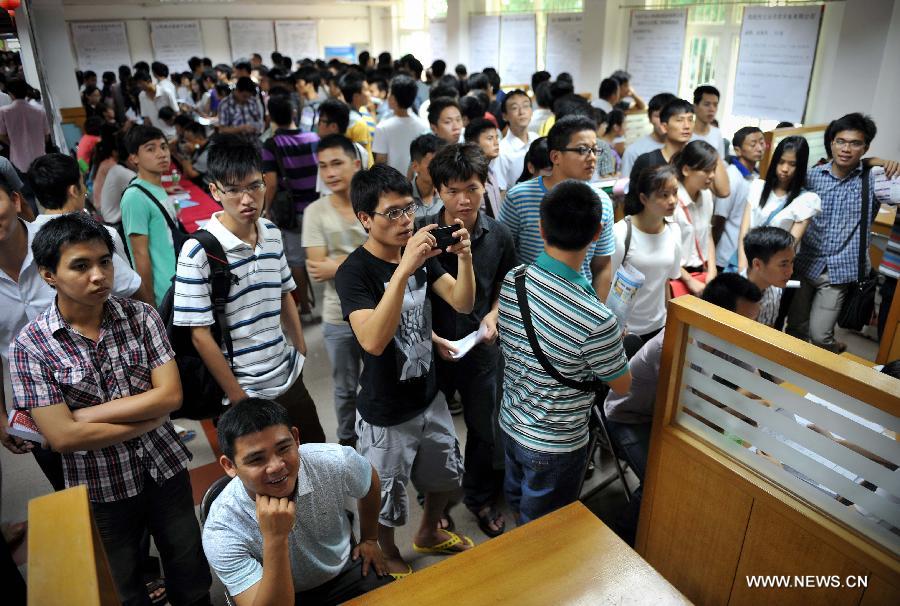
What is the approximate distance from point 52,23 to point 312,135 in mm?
6471

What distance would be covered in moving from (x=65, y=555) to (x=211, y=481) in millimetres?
2011

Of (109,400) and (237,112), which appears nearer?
(109,400)

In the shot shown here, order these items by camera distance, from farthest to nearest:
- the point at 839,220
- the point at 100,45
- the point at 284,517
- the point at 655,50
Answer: the point at 100,45 → the point at 655,50 → the point at 839,220 → the point at 284,517

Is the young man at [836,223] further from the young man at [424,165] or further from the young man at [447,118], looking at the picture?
the young man at [424,165]

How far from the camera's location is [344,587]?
1666mm

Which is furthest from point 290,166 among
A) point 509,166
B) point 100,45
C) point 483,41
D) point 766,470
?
point 100,45

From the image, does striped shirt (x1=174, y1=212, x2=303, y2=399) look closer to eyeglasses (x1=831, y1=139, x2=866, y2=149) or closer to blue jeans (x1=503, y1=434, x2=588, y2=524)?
blue jeans (x1=503, y1=434, x2=588, y2=524)

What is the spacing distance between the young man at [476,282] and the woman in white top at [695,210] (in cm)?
118

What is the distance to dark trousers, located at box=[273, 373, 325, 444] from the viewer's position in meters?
2.24

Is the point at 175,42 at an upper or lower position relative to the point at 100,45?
upper

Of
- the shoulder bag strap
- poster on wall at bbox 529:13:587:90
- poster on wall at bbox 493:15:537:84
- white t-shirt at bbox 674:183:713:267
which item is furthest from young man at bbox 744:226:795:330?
poster on wall at bbox 493:15:537:84

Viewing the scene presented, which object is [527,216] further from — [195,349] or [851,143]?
[851,143]

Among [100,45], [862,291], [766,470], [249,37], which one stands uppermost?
[249,37]

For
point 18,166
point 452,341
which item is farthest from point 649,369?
point 18,166
